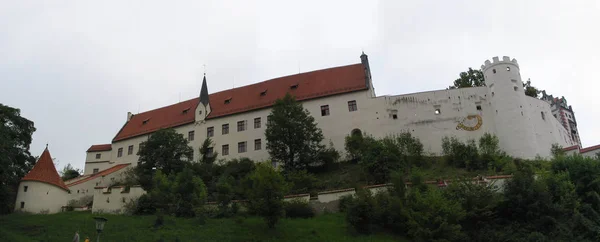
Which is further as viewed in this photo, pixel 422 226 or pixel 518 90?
pixel 518 90

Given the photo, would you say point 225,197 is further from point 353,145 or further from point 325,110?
point 325,110

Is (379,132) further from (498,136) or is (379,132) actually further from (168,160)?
(168,160)

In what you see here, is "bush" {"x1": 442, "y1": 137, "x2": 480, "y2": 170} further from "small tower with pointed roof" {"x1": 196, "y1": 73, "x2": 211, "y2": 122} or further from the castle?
"small tower with pointed roof" {"x1": 196, "y1": 73, "x2": 211, "y2": 122}

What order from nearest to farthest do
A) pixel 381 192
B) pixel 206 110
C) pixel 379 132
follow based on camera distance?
pixel 381 192 → pixel 379 132 → pixel 206 110

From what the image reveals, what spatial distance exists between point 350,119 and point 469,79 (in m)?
16.1

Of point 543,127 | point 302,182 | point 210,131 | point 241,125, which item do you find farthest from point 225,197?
point 543,127

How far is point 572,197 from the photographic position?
90.1 ft

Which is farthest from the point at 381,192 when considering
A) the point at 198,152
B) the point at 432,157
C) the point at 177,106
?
the point at 177,106

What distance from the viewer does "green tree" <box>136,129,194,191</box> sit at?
43.4m

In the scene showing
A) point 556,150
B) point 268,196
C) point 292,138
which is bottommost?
point 268,196

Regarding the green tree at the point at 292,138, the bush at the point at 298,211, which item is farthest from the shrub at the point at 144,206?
the green tree at the point at 292,138

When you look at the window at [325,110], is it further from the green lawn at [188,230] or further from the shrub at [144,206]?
the shrub at [144,206]

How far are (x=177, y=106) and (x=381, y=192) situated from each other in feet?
120

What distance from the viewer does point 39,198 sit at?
121 feet
